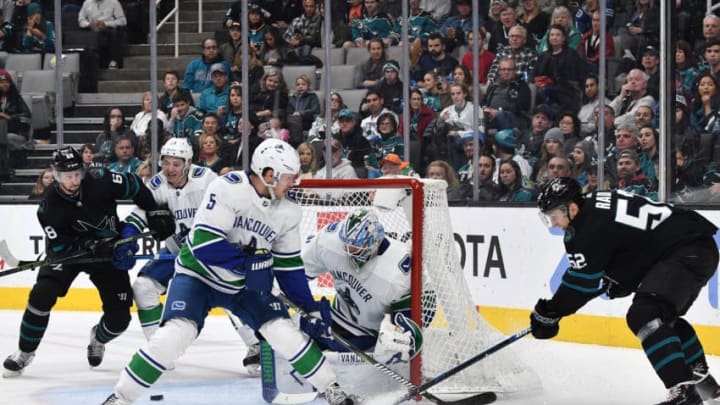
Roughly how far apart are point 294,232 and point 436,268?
2.74 feet

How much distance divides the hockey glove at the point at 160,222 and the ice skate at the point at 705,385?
2370 mm

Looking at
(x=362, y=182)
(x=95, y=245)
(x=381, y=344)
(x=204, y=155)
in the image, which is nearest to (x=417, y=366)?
(x=381, y=344)

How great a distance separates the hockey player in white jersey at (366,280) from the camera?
471cm

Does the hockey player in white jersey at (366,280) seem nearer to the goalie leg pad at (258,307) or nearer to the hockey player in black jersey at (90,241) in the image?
the goalie leg pad at (258,307)

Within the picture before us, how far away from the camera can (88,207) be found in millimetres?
5441

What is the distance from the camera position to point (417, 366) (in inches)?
194

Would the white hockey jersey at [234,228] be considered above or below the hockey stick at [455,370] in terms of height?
above

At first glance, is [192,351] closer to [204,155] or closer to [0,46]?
[204,155]

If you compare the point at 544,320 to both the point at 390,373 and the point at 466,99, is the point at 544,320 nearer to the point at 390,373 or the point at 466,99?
the point at 390,373

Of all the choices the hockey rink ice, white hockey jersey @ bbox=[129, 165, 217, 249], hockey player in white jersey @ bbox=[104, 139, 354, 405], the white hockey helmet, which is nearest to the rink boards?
the hockey rink ice

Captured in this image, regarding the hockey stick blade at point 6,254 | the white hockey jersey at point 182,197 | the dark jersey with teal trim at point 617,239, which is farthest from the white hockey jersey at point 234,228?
the hockey stick blade at point 6,254

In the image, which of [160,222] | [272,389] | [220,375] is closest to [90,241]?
[160,222]

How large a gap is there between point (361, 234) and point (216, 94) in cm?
334

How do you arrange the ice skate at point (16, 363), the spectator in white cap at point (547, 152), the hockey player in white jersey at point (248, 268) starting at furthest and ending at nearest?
the spectator in white cap at point (547, 152), the ice skate at point (16, 363), the hockey player in white jersey at point (248, 268)
